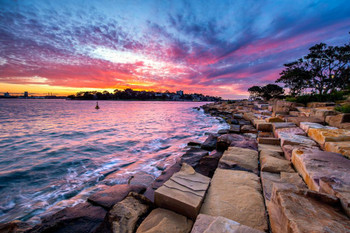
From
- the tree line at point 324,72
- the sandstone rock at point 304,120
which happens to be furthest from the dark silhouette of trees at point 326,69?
the sandstone rock at point 304,120

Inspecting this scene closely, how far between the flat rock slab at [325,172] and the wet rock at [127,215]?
212 cm

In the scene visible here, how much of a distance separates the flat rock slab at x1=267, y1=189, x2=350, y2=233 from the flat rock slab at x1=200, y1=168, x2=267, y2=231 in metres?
0.23

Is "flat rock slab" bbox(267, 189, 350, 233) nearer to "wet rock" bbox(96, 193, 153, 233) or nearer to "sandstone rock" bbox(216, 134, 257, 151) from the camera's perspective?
"wet rock" bbox(96, 193, 153, 233)

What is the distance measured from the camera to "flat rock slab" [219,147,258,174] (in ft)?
9.59

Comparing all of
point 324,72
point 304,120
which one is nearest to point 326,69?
point 324,72

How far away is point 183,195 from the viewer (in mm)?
1836

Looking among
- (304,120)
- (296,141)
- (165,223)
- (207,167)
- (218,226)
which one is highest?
(304,120)

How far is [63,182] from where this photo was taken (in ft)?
12.1

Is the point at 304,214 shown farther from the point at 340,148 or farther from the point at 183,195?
the point at 340,148

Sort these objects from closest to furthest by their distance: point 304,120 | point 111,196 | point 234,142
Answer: point 111,196 → point 234,142 → point 304,120

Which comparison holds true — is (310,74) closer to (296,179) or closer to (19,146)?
(296,179)

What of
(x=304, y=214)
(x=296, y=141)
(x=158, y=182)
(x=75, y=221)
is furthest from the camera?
(x=296, y=141)

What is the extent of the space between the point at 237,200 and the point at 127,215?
1.44m

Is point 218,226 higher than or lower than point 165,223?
higher
